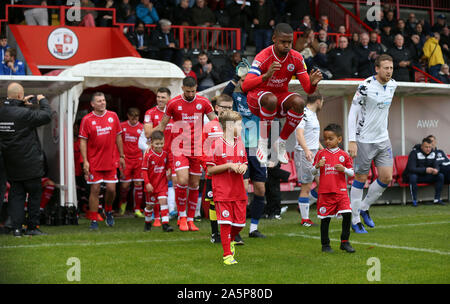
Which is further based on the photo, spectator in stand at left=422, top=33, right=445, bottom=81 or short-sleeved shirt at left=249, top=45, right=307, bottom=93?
spectator in stand at left=422, top=33, right=445, bottom=81

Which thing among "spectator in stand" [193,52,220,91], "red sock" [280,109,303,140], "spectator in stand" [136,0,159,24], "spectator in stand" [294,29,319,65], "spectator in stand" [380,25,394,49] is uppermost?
"spectator in stand" [136,0,159,24]

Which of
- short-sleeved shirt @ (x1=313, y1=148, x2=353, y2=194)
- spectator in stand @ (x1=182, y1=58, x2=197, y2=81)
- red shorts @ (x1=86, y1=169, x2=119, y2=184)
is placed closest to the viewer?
short-sleeved shirt @ (x1=313, y1=148, x2=353, y2=194)

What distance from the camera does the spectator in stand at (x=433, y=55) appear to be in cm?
2122

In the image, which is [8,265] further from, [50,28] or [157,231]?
[50,28]

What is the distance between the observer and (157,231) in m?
10.3

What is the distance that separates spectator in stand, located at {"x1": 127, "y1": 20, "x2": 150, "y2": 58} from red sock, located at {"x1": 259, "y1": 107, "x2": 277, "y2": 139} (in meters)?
9.11

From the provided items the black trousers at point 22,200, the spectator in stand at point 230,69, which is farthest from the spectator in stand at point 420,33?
the black trousers at point 22,200

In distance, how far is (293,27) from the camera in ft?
68.0

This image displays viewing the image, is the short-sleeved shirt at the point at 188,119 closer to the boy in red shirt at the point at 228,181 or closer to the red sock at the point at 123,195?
the boy in red shirt at the point at 228,181

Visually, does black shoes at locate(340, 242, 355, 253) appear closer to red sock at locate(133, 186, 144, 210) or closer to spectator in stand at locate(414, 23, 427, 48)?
red sock at locate(133, 186, 144, 210)

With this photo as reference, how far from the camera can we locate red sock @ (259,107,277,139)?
8164 mm

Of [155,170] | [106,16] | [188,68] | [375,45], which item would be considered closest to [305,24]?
[375,45]

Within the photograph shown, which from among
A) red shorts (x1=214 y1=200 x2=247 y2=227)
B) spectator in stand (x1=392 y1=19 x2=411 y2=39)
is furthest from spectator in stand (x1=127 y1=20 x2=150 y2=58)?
red shorts (x1=214 y1=200 x2=247 y2=227)
